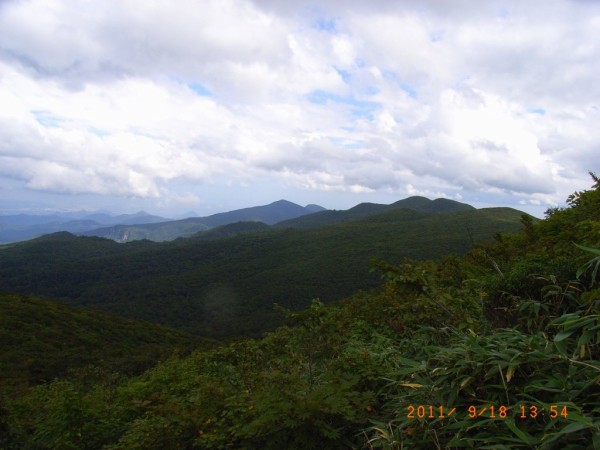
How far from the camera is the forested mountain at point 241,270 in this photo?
102 m

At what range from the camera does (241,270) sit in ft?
477

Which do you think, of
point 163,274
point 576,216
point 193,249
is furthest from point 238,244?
point 576,216

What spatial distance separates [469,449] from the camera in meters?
2.28

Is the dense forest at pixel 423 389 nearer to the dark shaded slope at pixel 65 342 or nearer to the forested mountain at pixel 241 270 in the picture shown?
the dark shaded slope at pixel 65 342
